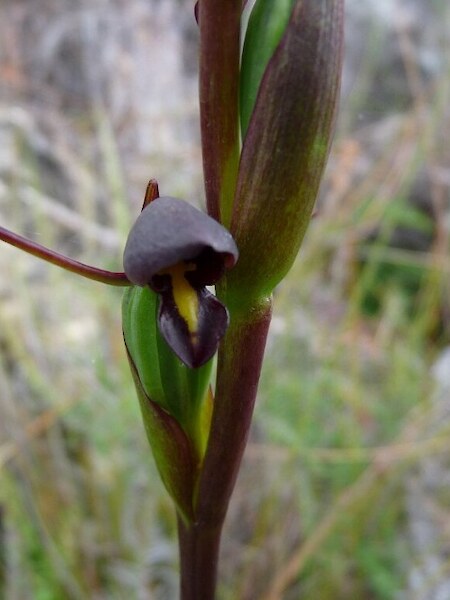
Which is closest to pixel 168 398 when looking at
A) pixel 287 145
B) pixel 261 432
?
pixel 287 145

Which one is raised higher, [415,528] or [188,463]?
[188,463]

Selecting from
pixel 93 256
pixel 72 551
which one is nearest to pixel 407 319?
pixel 93 256

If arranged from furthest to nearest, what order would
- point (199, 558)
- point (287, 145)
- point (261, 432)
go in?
point (261, 432)
point (199, 558)
point (287, 145)

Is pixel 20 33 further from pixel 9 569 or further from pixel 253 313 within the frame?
pixel 253 313

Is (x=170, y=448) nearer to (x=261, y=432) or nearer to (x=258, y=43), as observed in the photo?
(x=258, y=43)

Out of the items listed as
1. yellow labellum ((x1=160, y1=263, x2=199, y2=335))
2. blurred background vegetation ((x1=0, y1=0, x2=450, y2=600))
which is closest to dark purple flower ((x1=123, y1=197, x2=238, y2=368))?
yellow labellum ((x1=160, y1=263, x2=199, y2=335))

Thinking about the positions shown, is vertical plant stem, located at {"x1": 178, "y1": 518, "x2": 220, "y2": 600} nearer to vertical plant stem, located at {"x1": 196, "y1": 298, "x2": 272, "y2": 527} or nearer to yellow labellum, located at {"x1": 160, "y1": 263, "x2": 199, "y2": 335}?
vertical plant stem, located at {"x1": 196, "y1": 298, "x2": 272, "y2": 527}

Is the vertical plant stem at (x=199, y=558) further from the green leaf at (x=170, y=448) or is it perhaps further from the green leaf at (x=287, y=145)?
the green leaf at (x=287, y=145)

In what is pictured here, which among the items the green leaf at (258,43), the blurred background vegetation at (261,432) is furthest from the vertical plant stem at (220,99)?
the blurred background vegetation at (261,432)
